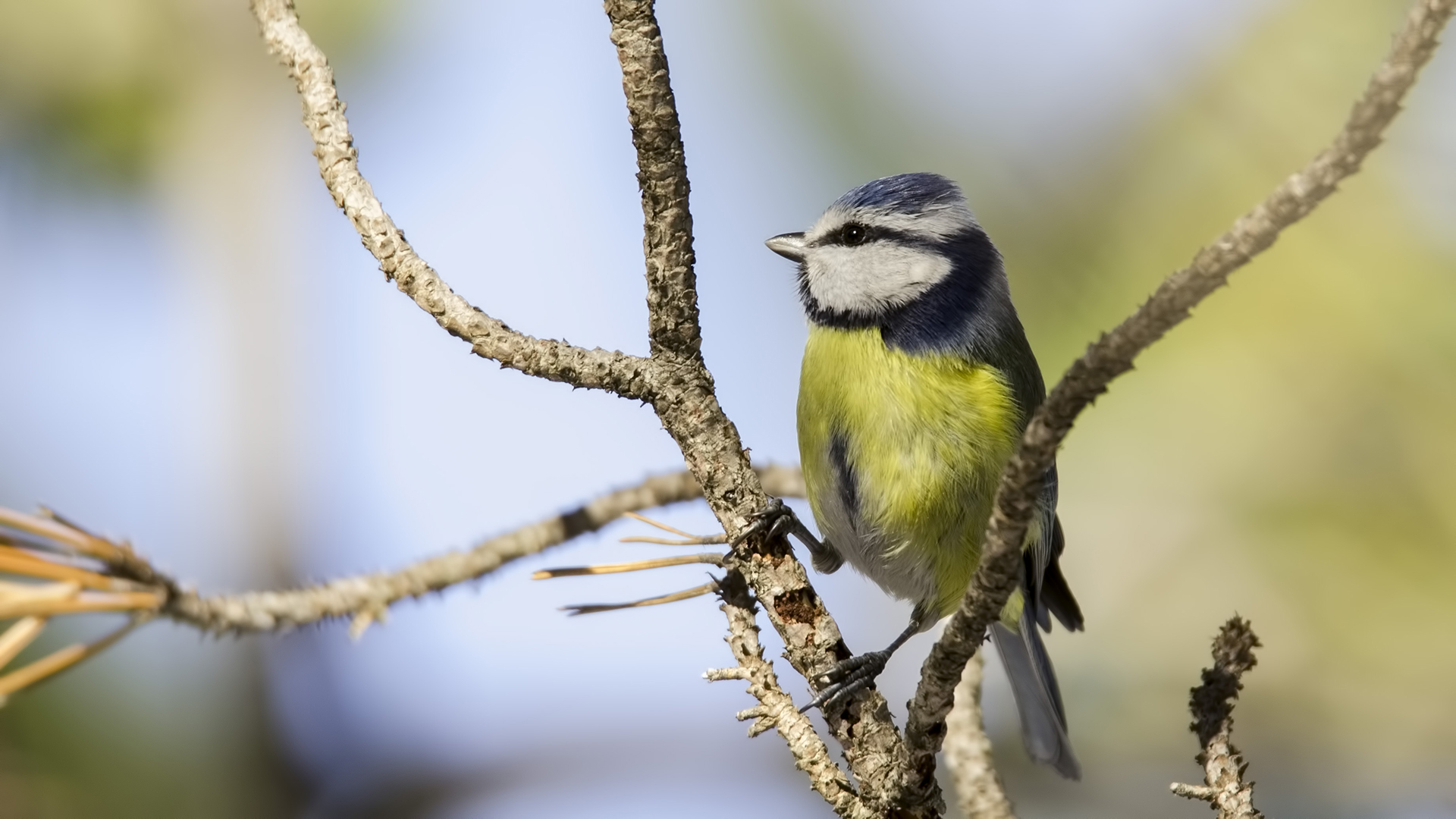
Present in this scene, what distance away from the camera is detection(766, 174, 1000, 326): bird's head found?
77.3 inches

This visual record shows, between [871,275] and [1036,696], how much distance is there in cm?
73

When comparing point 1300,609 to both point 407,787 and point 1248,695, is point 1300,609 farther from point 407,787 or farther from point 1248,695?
point 407,787

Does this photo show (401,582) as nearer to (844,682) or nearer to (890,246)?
(844,682)

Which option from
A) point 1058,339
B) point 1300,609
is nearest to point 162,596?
point 1058,339

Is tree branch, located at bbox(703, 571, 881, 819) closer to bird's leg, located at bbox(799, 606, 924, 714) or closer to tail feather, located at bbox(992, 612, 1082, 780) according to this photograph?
bird's leg, located at bbox(799, 606, 924, 714)

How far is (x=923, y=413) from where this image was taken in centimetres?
173

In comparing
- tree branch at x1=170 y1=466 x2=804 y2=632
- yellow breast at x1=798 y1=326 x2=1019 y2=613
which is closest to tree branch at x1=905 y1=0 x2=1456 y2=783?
tree branch at x1=170 y1=466 x2=804 y2=632

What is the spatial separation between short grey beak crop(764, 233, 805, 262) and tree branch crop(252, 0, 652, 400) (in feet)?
3.66

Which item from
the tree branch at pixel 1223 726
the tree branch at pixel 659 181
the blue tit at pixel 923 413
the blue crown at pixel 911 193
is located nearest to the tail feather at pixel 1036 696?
the blue tit at pixel 923 413

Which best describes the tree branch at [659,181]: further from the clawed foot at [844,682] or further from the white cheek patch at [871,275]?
the white cheek patch at [871,275]

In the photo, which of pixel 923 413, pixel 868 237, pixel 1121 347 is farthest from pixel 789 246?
pixel 1121 347

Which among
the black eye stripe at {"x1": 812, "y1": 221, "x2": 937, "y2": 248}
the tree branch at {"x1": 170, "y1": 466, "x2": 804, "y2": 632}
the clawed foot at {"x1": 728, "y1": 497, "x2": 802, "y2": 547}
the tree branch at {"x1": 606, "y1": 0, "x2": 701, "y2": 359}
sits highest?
the black eye stripe at {"x1": 812, "y1": 221, "x2": 937, "y2": 248}

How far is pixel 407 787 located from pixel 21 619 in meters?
1.39

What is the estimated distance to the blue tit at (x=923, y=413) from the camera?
1.73m
